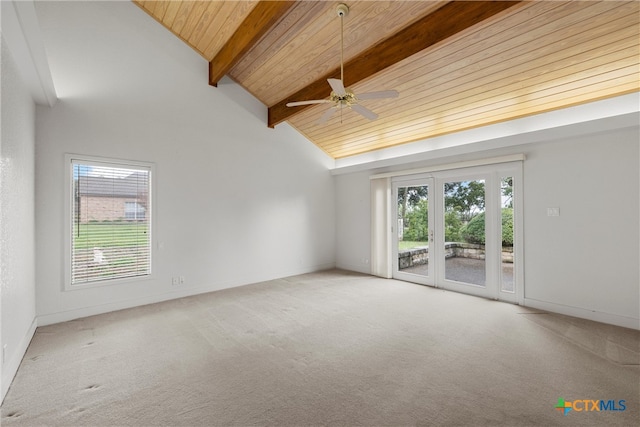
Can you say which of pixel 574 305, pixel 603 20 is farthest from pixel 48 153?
pixel 574 305

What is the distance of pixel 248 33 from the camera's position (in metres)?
3.81

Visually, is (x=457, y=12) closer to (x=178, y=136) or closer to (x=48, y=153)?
(x=178, y=136)

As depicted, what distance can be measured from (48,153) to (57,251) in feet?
4.03

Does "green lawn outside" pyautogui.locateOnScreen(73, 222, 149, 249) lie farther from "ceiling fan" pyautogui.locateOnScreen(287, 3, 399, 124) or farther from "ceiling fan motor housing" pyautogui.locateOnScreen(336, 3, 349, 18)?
"ceiling fan motor housing" pyautogui.locateOnScreen(336, 3, 349, 18)

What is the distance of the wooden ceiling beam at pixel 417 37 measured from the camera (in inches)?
111

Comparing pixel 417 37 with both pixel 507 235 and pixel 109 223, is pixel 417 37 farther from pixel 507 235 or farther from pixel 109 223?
pixel 109 223

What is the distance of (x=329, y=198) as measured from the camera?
7.05 meters

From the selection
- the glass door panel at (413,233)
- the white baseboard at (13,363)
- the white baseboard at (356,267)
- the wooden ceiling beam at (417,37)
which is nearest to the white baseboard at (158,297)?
the white baseboard at (13,363)

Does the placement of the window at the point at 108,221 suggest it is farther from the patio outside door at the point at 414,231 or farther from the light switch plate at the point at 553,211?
the light switch plate at the point at 553,211

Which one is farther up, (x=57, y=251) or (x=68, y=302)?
(x=57, y=251)

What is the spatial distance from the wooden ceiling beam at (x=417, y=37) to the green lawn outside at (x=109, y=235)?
11.4 feet

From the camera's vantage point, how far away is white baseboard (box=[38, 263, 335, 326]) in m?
3.61

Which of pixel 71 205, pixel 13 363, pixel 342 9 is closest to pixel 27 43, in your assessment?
pixel 71 205

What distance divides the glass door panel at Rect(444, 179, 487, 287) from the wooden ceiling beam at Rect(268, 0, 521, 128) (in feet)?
8.11
